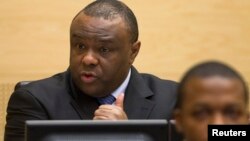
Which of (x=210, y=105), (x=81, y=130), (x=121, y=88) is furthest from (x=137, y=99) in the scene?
(x=210, y=105)

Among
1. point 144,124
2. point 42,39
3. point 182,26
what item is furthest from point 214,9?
point 144,124

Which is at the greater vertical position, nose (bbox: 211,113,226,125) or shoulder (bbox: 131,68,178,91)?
nose (bbox: 211,113,226,125)

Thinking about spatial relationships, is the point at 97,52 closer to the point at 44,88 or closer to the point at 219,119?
the point at 44,88

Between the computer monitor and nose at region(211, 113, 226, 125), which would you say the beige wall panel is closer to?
the computer monitor

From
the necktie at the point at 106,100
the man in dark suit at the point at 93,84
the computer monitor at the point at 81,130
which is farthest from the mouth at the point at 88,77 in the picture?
the computer monitor at the point at 81,130

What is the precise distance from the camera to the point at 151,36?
3.01m

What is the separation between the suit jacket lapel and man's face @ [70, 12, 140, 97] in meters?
0.08

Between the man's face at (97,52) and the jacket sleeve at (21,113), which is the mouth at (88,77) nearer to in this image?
the man's face at (97,52)

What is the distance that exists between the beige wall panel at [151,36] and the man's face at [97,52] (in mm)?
968

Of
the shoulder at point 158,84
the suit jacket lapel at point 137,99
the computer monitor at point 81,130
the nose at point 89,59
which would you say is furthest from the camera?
the shoulder at point 158,84

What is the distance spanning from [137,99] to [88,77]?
0.21 metres

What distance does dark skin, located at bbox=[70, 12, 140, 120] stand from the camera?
1.92 meters

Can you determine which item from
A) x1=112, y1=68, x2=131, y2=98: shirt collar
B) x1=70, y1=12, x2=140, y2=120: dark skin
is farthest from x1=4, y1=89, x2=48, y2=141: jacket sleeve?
x1=112, y1=68, x2=131, y2=98: shirt collar

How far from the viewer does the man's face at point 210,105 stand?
1024 millimetres
